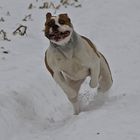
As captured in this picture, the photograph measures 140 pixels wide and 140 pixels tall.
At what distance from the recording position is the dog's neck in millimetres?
5906

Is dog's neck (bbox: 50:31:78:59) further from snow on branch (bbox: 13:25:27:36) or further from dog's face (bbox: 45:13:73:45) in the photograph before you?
snow on branch (bbox: 13:25:27:36)

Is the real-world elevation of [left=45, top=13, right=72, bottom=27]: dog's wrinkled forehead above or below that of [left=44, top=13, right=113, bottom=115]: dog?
above

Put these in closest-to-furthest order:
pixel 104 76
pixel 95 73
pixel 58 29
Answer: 1. pixel 58 29
2. pixel 95 73
3. pixel 104 76

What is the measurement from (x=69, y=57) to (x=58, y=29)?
0.40m

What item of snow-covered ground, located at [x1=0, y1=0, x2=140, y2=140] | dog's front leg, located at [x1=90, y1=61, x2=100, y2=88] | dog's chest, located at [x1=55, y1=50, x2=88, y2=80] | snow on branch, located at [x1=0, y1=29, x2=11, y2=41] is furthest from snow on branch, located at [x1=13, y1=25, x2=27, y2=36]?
A: dog's chest, located at [x1=55, y1=50, x2=88, y2=80]

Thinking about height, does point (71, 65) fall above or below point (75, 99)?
above

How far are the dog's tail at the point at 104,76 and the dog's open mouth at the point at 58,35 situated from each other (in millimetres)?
894

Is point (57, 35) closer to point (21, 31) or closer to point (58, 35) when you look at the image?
point (58, 35)

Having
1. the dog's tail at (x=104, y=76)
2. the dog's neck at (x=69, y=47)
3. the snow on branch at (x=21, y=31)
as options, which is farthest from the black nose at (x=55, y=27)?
the snow on branch at (x=21, y=31)

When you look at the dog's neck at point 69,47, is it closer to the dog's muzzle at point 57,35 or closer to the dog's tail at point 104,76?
the dog's muzzle at point 57,35

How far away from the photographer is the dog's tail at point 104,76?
6.58 metres

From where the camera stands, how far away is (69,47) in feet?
19.4

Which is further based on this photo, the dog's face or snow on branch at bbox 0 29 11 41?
snow on branch at bbox 0 29 11 41

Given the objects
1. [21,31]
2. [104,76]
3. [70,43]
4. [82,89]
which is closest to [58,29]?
[70,43]
